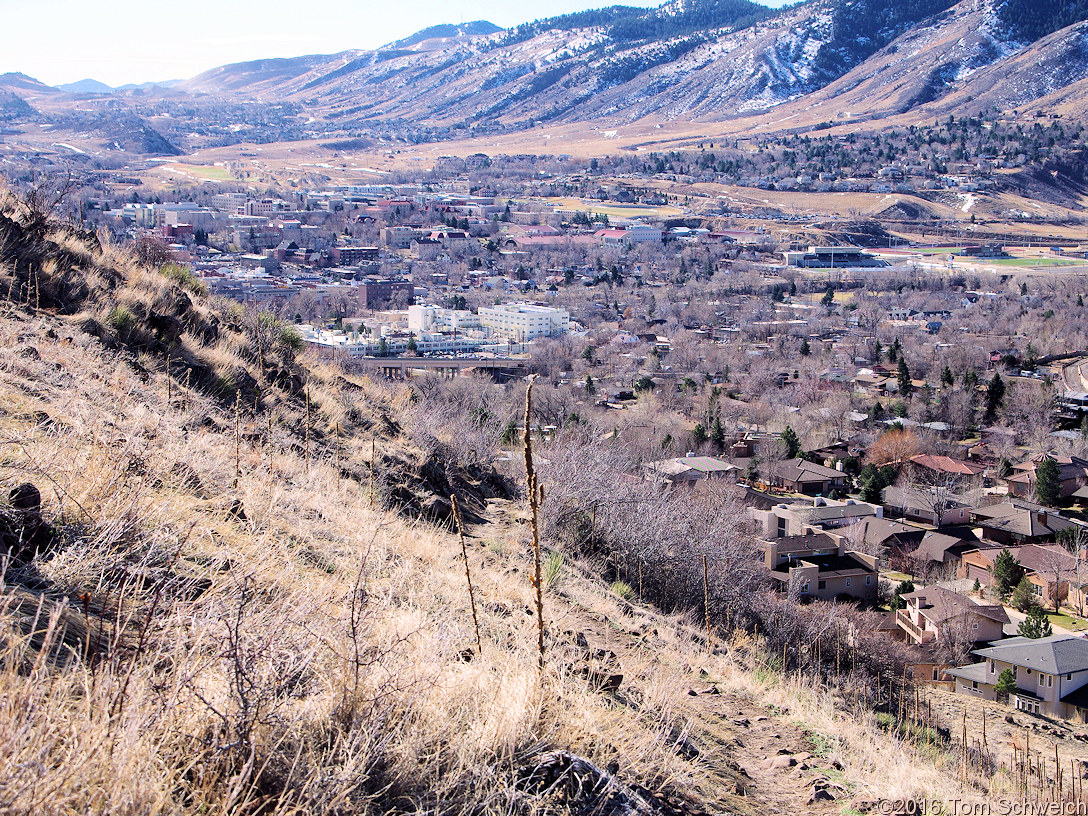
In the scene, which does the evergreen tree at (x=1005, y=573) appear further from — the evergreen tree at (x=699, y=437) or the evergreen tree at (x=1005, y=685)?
the evergreen tree at (x=699, y=437)

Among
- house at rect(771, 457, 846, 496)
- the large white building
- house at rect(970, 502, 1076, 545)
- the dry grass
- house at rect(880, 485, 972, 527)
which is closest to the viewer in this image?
the dry grass

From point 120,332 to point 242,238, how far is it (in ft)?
167

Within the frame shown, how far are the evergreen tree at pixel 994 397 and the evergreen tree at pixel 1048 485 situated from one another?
19.7 feet

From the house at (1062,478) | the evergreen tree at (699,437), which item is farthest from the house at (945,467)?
the evergreen tree at (699,437)

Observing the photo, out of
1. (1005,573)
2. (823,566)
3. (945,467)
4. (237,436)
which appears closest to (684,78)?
(945,467)

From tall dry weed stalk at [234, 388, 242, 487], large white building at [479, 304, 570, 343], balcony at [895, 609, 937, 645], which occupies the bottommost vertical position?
large white building at [479, 304, 570, 343]

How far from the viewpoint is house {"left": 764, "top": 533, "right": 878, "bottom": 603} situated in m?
13.8

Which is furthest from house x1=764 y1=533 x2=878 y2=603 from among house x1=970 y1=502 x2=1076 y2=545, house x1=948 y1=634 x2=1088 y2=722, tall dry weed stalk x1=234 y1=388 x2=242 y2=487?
tall dry weed stalk x1=234 y1=388 x2=242 y2=487

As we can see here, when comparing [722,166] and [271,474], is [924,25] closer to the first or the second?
[722,166]

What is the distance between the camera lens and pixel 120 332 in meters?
6.44

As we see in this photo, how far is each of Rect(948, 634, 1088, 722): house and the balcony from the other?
0.99 metres

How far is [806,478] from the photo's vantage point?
21719mm

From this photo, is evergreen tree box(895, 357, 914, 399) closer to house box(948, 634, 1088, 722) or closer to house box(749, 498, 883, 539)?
house box(749, 498, 883, 539)

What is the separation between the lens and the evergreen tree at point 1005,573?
51.4 feet
